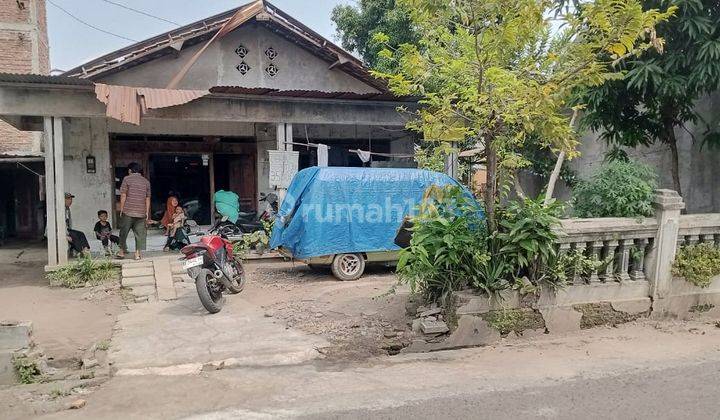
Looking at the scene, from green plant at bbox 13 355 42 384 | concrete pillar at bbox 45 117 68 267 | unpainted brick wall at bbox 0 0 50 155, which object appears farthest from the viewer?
unpainted brick wall at bbox 0 0 50 155

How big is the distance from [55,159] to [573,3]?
29.3 feet

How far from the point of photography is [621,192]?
627cm

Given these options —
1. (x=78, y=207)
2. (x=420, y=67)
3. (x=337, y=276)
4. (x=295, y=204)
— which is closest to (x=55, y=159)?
(x=78, y=207)

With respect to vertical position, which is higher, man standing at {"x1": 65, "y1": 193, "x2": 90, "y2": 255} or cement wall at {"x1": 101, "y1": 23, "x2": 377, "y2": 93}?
cement wall at {"x1": 101, "y1": 23, "x2": 377, "y2": 93}

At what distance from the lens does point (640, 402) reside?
3986 mm

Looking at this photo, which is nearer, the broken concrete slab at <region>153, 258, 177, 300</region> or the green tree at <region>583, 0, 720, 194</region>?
the green tree at <region>583, 0, 720, 194</region>

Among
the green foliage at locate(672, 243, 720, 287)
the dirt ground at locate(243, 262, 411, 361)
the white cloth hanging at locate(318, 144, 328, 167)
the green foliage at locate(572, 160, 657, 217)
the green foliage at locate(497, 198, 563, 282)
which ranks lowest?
the dirt ground at locate(243, 262, 411, 361)

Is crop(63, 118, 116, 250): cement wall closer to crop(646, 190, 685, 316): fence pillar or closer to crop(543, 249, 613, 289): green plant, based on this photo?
crop(543, 249, 613, 289): green plant

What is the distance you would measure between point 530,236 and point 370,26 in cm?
1358

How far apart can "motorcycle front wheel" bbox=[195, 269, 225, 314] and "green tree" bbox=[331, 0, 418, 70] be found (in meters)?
9.54

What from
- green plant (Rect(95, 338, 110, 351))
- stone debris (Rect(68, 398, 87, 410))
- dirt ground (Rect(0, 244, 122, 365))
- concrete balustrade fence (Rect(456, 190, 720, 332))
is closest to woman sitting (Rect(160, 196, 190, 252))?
dirt ground (Rect(0, 244, 122, 365))

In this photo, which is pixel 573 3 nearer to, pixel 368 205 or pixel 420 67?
pixel 420 67

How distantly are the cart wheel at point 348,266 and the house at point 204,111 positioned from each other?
3299mm

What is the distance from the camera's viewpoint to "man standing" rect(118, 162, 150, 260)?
1002 centimetres
